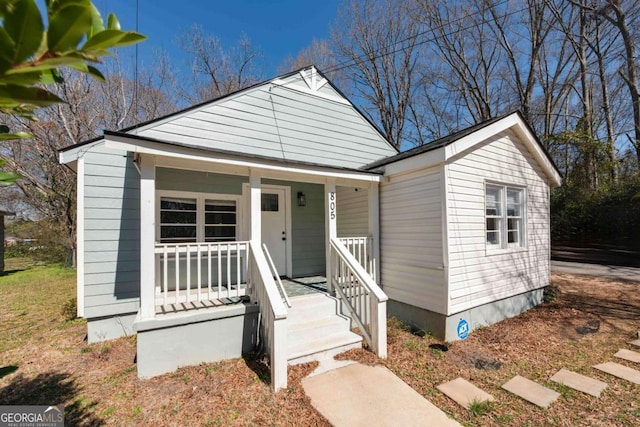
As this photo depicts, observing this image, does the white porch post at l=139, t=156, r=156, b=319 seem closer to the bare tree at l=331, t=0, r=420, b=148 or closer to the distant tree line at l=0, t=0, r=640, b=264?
the distant tree line at l=0, t=0, r=640, b=264

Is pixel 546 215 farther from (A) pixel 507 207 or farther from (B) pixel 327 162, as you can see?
(B) pixel 327 162

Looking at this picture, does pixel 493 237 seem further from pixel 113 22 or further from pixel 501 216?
pixel 113 22

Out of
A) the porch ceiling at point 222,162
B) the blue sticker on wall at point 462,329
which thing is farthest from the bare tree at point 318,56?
the blue sticker on wall at point 462,329

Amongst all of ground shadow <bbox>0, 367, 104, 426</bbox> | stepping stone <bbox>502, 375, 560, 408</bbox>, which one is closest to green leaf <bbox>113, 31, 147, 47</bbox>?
ground shadow <bbox>0, 367, 104, 426</bbox>

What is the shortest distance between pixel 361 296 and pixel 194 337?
2.54 m

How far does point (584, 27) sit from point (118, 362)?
827 inches

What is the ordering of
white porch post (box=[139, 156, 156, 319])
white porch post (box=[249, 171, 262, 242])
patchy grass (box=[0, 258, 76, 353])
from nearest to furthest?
white porch post (box=[139, 156, 156, 319]) < white porch post (box=[249, 171, 262, 242]) < patchy grass (box=[0, 258, 76, 353])

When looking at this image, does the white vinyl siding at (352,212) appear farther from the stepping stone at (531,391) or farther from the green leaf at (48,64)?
the green leaf at (48,64)

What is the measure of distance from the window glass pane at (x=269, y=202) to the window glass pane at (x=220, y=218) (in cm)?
74

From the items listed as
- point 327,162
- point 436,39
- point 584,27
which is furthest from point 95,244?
point 584,27

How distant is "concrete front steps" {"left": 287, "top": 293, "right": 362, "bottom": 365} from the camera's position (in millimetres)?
4074

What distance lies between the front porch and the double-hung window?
231 centimetres

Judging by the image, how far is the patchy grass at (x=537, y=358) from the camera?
309 centimetres

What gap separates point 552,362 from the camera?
4.16m
